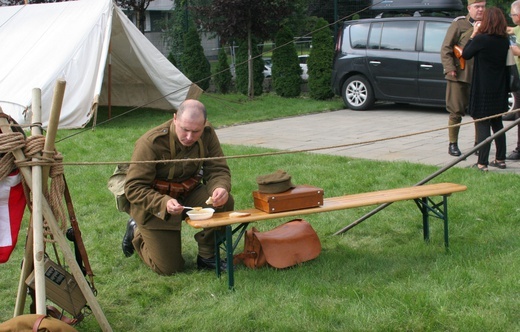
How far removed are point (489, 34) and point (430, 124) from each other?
14.5 feet

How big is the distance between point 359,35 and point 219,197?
32.3 ft

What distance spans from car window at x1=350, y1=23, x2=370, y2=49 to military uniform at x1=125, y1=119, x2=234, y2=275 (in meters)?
9.38

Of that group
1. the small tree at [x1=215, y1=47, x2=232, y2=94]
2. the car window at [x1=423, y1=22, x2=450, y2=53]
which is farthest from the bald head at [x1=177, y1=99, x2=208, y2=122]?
the small tree at [x1=215, y1=47, x2=232, y2=94]

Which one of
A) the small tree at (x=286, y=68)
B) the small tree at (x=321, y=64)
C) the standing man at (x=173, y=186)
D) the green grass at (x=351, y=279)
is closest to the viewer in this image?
the green grass at (x=351, y=279)

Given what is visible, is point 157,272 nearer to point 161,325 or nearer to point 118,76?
point 161,325

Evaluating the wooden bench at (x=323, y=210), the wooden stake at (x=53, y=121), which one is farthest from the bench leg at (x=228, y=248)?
the wooden stake at (x=53, y=121)

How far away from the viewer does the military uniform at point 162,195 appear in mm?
4691

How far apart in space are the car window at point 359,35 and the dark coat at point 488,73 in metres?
6.07

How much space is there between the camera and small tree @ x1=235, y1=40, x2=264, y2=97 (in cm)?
1742

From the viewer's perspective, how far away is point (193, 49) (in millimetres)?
17891

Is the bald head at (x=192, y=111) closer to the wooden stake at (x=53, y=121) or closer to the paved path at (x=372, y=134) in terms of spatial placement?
the wooden stake at (x=53, y=121)

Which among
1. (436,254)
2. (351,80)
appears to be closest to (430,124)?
(351,80)

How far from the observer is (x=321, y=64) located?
16.0 m

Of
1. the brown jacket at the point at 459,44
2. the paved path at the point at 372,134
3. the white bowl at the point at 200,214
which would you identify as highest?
the brown jacket at the point at 459,44
